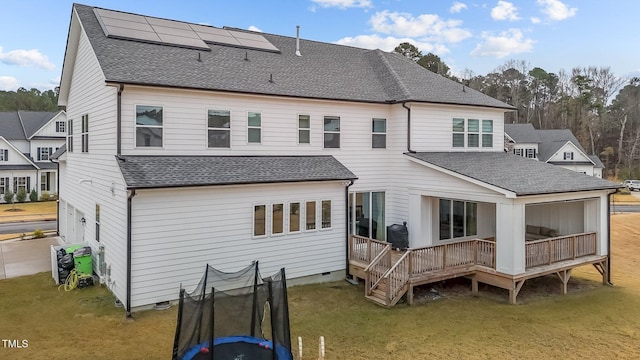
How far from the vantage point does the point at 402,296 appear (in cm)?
1186

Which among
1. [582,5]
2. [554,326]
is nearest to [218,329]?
[554,326]

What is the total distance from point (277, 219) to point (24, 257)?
11.3 meters

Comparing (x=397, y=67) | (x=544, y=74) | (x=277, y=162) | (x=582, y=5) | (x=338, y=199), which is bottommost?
(x=338, y=199)

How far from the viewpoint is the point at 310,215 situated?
12.8 m

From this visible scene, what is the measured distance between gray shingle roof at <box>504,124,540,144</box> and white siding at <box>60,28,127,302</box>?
46.3 metres

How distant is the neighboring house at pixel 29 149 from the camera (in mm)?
35841

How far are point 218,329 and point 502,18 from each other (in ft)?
96.3

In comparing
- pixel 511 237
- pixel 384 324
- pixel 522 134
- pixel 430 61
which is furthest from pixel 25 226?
pixel 522 134

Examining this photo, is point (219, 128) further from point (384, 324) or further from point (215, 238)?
point (384, 324)

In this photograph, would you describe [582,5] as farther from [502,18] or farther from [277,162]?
[277,162]

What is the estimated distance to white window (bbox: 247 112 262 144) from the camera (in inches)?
514

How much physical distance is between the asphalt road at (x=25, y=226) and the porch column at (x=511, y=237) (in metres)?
23.7

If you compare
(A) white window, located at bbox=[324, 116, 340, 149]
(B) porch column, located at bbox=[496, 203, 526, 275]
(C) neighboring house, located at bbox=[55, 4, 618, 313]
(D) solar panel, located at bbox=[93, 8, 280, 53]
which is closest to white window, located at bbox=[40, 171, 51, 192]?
(C) neighboring house, located at bbox=[55, 4, 618, 313]

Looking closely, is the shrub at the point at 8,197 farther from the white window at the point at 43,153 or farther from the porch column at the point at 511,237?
the porch column at the point at 511,237
